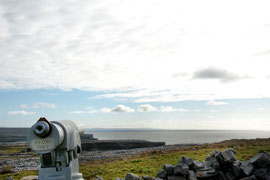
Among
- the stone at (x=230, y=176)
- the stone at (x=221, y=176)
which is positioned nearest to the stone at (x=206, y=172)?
the stone at (x=221, y=176)

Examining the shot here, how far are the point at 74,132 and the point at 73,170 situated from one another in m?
0.99

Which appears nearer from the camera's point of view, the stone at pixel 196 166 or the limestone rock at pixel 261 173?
the limestone rock at pixel 261 173

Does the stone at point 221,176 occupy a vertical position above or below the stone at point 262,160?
below

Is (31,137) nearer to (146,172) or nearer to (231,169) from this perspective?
(231,169)

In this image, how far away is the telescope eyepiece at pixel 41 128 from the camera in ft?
18.6

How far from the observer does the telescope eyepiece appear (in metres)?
5.68

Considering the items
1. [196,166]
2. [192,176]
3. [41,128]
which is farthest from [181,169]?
[41,128]

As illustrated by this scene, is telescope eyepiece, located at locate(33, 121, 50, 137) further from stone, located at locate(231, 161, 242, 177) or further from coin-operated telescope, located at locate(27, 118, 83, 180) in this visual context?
stone, located at locate(231, 161, 242, 177)

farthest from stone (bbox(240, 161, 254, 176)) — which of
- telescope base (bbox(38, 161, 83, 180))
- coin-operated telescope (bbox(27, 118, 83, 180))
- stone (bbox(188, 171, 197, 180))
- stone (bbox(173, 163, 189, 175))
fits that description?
telescope base (bbox(38, 161, 83, 180))

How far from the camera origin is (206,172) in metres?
12.4

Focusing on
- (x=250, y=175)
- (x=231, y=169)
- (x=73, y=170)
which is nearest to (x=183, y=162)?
(x=231, y=169)

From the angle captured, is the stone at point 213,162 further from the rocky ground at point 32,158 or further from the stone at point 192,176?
the rocky ground at point 32,158

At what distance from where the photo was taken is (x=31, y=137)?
5875mm

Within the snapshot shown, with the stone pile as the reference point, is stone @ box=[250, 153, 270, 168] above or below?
above
